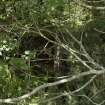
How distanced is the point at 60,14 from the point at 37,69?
1.91 ft

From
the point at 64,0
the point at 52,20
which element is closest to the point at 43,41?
the point at 52,20

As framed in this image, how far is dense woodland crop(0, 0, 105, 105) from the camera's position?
9.51 ft

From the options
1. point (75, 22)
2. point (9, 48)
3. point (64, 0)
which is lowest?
point (9, 48)

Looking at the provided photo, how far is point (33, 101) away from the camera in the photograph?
2861 millimetres

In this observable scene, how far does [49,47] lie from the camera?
312 cm

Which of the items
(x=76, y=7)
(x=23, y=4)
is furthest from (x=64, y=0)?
(x=23, y=4)

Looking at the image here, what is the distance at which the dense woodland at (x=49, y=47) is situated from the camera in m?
2.90

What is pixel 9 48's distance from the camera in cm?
300

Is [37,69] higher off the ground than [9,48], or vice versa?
[9,48]

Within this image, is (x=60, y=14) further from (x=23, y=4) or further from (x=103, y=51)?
(x=103, y=51)

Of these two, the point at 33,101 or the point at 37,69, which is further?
the point at 37,69

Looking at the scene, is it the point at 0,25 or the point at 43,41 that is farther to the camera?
the point at 43,41

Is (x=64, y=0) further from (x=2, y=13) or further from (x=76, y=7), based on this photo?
(x=2, y=13)

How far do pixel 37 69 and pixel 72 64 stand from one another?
347 mm
